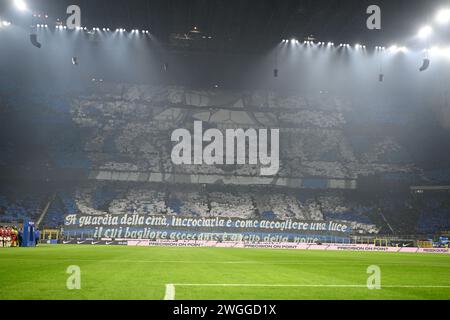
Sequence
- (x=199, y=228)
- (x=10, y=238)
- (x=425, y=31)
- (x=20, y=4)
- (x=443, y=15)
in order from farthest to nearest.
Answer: (x=199, y=228)
(x=425, y=31)
(x=20, y=4)
(x=443, y=15)
(x=10, y=238)

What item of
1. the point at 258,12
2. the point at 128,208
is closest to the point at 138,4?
the point at 258,12

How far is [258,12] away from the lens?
39500 mm

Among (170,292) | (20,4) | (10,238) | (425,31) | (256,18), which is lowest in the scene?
(170,292)

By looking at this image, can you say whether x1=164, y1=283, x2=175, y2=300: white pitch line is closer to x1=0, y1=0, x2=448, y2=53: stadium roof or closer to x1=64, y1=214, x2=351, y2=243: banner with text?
x1=64, y1=214, x2=351, y2=243: banner with text

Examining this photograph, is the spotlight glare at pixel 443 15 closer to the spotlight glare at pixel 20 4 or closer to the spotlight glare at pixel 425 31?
the spotlight glare at pixel 425 31

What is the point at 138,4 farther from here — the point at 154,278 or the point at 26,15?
the point at 154,278

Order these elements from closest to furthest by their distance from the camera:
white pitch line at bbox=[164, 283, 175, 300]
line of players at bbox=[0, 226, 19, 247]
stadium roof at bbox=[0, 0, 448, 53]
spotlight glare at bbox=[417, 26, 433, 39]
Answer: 1. white pitch line at bbox=[164, 283, 175, 300]
2. line of players at bbox=[0, 226, 19, 247]
3. stadium roof at bbox=[0, 0, 448, 53]
4. spotlight glare at bbox=[417, 26, 433, 39]

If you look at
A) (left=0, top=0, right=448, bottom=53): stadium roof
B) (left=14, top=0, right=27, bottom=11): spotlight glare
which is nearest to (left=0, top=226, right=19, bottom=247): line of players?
(left=14, top=0, right=27, bottom=11): spotlight glare

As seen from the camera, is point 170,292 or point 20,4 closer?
point 170,292

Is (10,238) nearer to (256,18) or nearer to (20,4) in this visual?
(20,4)

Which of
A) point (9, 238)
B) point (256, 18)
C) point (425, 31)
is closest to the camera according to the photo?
point (9, 238)

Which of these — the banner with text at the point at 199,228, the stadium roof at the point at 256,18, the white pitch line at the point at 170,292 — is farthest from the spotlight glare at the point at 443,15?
the white pitch line at the point at 170,292

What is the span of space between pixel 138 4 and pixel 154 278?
1323 inches

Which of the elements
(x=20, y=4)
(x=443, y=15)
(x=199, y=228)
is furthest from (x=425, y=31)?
(x=20, y=4)
